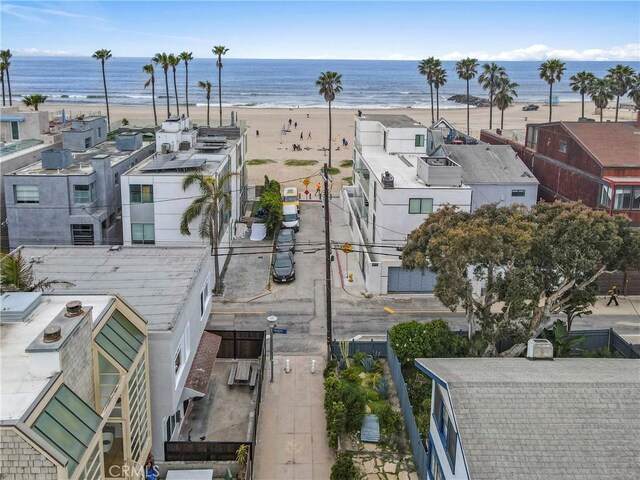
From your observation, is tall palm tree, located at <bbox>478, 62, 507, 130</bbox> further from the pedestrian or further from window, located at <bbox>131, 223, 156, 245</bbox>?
window, located at <bbox>131, 223, 156, 245</bbox>

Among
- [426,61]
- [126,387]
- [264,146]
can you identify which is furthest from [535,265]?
[264,146]

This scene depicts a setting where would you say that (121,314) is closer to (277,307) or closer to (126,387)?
(126,387)

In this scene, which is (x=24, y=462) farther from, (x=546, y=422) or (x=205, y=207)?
(x=205, y=207)

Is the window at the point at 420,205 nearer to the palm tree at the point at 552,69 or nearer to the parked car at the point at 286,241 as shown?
the parked car at the point at 286,241

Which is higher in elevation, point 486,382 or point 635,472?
point 486,382

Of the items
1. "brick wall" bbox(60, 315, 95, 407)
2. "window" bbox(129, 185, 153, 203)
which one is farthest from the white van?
"brick wall" bbox(60, 315, 95, 407)

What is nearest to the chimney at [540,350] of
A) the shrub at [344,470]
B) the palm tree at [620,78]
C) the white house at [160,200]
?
the shrub at [344,470]

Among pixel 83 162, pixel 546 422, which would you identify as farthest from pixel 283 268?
pixel 546 422
